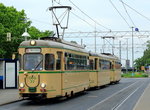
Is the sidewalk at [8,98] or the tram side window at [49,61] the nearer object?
the tram side window at [49,61]

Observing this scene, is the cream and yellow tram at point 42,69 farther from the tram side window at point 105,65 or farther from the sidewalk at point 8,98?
the tram side window at point 105,65

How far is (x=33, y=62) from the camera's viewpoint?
55.5ft

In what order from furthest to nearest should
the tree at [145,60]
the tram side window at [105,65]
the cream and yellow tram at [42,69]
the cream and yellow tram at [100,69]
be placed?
the tree at [145,60] < the tram side window at [105,65] < the cream and yellow tram at [100,69] < the cream and yellow tram at [42,69]

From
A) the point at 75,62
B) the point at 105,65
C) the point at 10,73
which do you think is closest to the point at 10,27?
the point at 105,65

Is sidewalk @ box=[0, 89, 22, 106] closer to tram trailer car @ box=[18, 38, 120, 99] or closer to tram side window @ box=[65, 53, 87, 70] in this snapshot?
tram trailer car @ box=[18, 38, 120, 99]

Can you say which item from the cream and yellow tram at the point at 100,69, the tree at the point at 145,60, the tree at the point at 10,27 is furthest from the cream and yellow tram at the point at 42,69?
the tree at the point at 145,60

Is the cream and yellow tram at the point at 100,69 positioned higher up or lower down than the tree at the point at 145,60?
lower down

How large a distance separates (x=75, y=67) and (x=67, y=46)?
184cm

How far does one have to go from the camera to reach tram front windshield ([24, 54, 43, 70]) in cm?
1684

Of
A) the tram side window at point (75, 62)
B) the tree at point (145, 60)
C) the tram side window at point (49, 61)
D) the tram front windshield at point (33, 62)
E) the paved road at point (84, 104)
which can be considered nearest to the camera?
the paved road at point (84, 104)

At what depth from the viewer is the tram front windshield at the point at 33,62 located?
16.8m

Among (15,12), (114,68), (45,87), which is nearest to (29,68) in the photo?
(45,87)

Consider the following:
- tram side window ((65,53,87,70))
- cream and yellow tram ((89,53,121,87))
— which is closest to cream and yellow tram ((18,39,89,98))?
tram side window ((65,53,87,70))

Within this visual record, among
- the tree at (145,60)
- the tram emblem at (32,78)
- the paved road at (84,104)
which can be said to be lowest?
the paved road at (84,104)
